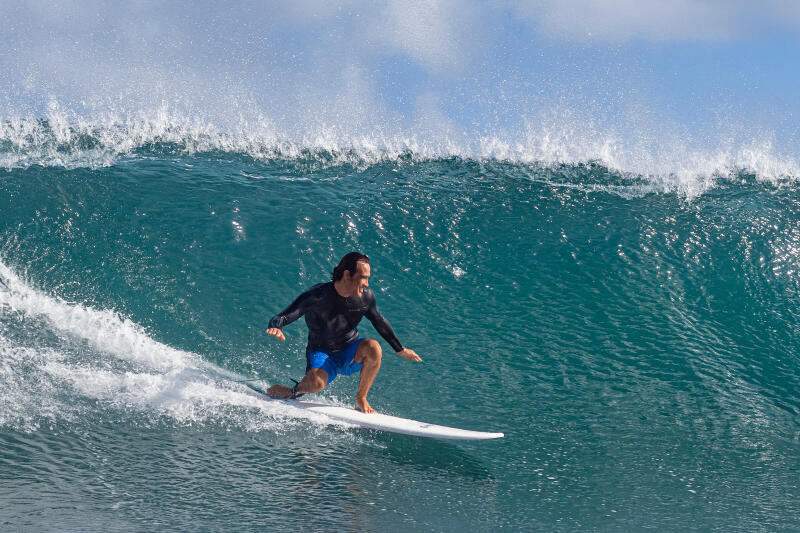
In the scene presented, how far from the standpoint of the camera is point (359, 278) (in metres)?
6.04

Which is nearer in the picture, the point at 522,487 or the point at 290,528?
the point at 290,528

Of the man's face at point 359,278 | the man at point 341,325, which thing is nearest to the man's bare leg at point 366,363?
the man at point 341,325

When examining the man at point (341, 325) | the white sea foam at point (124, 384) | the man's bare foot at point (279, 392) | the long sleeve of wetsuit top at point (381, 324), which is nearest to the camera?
the white sea foam at point (124, 384)

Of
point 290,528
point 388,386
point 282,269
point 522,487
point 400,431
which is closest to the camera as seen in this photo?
point 290,528

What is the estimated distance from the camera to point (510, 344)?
846cm

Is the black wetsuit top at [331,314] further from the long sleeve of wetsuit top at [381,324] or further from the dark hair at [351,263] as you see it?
the dark hair at [351,263]

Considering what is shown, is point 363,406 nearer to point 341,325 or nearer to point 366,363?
point 366,363

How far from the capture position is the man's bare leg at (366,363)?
6180 millimetres

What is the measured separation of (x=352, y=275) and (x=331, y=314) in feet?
1.35

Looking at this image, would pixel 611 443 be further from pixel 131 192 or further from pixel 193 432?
pixel 131 192

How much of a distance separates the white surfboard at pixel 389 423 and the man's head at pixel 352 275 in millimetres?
1034

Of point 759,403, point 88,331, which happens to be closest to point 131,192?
point 88,331

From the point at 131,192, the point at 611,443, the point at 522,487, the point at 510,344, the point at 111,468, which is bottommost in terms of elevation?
the point at 111,468

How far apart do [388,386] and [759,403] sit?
12.8ft
